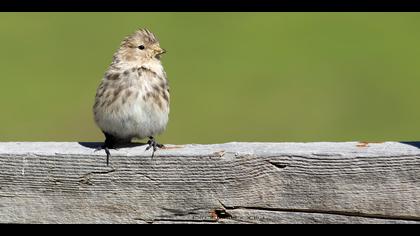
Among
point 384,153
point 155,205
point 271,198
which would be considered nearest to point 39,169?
point 155,205

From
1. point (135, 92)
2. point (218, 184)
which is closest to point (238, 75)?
point (135, 92)

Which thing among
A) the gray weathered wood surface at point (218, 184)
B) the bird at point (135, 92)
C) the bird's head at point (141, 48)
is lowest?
the gray weathered wood surface at point (218, 184)

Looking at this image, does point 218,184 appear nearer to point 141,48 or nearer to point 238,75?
point 141,48

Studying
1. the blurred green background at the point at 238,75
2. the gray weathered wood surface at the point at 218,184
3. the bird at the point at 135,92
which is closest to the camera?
the gray weathered wood surface at the point at 218,184

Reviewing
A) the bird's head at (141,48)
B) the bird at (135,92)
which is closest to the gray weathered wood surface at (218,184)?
the bird at (135,92)

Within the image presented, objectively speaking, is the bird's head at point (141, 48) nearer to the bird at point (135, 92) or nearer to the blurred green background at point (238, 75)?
the bird at point (135, 92)

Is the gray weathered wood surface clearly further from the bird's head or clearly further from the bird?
the bird's head

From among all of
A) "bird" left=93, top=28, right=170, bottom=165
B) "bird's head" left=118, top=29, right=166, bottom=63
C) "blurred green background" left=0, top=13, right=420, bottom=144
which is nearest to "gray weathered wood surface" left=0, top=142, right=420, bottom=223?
"bird" left=93, top=28, right=170, bottom=165

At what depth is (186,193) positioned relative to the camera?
446 centimetres

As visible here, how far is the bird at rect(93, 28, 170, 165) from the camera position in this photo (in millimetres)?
6719

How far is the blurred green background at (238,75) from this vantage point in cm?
1578

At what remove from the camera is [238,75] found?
1833 centimetres

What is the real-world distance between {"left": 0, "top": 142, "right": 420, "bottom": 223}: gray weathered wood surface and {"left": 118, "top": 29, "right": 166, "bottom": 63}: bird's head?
231 cm
